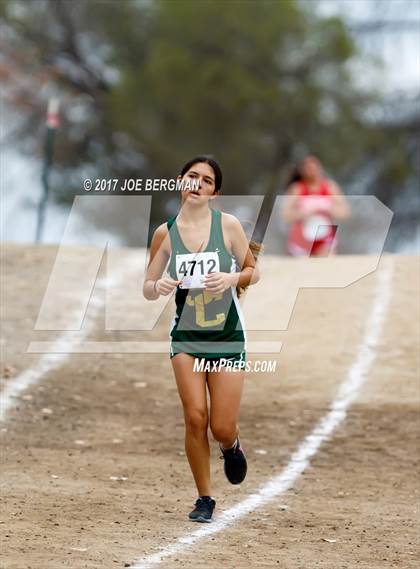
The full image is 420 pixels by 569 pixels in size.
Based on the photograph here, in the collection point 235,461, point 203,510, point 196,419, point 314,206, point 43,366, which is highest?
point 314,206

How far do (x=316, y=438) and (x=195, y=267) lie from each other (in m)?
3.74

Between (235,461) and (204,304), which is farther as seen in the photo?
(235,461)

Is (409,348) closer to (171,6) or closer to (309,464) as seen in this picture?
(309,464)

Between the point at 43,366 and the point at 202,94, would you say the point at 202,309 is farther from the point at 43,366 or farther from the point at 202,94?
the point at 202,94

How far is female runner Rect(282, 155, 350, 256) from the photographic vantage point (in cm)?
1783

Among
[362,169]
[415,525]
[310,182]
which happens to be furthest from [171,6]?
[415,525]

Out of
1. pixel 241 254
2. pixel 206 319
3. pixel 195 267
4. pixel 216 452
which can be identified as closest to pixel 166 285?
pixel 195 267

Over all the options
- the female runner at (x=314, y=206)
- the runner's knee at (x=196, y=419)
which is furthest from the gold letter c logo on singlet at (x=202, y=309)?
the female runner at (x=314, y=206)

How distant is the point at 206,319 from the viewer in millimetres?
8820

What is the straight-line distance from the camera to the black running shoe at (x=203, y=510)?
8.87 metres

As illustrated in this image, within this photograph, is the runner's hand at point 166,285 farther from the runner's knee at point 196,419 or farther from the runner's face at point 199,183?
the runner's knee at point 196,419

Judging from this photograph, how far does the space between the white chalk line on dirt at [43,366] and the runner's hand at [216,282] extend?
3887 millimetres

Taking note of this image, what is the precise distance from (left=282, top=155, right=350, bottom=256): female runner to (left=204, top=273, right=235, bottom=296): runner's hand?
9.03 m

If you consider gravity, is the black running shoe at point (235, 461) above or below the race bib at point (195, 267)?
below
